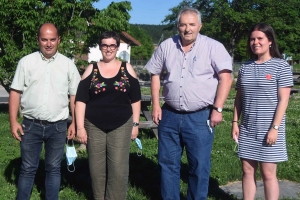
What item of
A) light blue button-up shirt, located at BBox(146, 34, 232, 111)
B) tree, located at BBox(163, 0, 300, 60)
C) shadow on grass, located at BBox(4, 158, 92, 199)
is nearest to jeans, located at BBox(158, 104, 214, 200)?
light blue button-up shirt, located at BBox(146, 34, 232, 111)

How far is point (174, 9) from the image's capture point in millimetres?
38625

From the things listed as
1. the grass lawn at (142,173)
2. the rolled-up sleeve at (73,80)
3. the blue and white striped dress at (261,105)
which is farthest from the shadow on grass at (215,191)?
the rolled-up sleeve at (73,80)

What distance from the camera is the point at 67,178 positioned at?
5820 mm

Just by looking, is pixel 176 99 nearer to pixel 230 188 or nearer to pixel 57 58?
pixel 57 58

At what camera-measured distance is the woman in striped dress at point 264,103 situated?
4027 mm

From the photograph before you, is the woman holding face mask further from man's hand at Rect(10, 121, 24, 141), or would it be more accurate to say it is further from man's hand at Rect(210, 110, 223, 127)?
man's hand at Rect(210, 110, 223, 127)

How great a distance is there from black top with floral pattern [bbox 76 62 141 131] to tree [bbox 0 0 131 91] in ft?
22.3

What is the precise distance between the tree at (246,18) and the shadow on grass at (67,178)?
28223mm

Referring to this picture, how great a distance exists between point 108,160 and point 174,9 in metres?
35.2

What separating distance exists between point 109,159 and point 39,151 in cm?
69

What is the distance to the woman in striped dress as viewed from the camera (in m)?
4.03

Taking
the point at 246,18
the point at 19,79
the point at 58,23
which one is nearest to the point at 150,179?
the point at 19,79

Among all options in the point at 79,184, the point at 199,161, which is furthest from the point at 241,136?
the point at 79,184

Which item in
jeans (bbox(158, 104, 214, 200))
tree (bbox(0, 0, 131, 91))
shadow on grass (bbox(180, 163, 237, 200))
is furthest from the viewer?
tree (bbox(0, 0, 131, 91))
